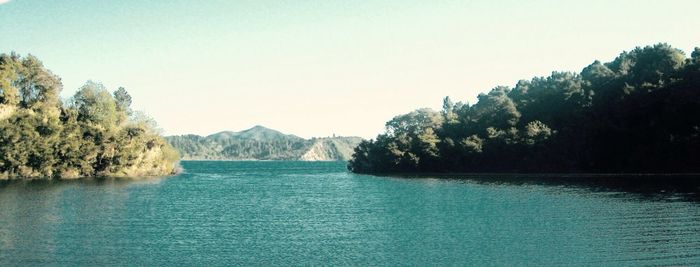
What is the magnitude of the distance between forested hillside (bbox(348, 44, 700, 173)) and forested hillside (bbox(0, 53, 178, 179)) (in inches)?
3574

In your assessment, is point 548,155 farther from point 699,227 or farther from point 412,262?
point 412,262

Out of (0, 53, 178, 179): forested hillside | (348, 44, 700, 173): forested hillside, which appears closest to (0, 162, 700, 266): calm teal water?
(348, 44, 700, 173): forested hillside

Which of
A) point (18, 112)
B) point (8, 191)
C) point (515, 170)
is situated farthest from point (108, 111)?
point (515, 170)

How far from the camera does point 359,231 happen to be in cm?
5212

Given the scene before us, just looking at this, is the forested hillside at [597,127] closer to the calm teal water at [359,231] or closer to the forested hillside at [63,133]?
the calm teal water at [359,231]

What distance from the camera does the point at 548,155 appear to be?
160 m

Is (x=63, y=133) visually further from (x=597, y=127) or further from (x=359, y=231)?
(x=597, y=127)

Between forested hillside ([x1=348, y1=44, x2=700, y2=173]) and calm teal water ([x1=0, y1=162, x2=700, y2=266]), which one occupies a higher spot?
forested hillside ([x1=348, y1=44, x2=700, y2=173])

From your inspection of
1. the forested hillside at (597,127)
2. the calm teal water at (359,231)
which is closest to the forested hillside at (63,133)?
the calm teal water at (359,231)

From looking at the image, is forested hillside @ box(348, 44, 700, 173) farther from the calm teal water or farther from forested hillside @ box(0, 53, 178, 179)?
forested hillside @ box(0, 53, 178, 179)

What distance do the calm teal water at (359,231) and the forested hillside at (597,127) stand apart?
5239 centimetres

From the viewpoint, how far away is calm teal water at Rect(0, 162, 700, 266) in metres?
38.9

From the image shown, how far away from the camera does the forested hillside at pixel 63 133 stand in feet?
459

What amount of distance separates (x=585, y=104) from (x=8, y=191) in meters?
136
